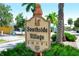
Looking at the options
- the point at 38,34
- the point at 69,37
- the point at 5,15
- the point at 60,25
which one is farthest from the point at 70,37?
the point at 38,34

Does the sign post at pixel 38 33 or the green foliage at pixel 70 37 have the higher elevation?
the sign post at pixel 38 33

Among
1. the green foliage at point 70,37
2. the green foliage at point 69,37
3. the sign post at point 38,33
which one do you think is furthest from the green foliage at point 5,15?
the sign post at point 38,33

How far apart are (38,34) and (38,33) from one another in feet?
0.06

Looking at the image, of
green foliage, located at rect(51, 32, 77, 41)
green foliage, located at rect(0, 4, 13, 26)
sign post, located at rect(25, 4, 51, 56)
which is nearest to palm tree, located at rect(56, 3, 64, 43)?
green foliage, located at rect(51, 32, 77, 41)

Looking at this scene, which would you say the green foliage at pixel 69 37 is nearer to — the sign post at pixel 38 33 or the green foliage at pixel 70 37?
the green foliage at pixel 70 37

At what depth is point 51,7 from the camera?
8117mm

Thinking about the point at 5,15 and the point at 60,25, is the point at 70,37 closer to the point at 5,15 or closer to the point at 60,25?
the point at 60,25

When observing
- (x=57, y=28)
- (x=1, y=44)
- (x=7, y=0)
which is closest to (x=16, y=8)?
(x=7, y=0)

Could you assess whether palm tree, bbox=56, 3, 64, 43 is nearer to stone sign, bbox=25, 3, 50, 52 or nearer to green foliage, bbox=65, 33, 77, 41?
green foliage, bbox=65, 33, 77, 41

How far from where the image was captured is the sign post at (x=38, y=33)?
5.07 metres

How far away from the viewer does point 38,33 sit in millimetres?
5070

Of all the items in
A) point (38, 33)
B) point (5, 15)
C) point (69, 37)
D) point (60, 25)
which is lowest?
Answer: point (69, 37)

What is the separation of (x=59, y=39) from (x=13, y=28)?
2.16 m

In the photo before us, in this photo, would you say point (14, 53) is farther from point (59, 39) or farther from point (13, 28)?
point (59, 39)
